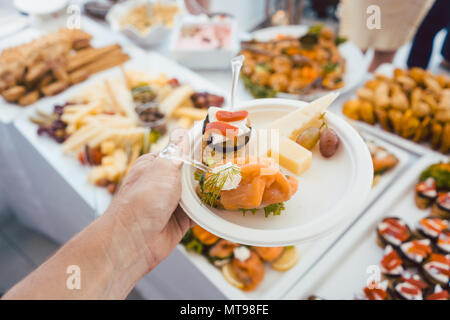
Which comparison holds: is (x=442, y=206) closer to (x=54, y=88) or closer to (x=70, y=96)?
(x=70, y=96)

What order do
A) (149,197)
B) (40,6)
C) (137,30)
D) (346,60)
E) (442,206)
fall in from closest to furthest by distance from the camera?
(149,197), (442,206), (346,60), (137,30), (40,6)

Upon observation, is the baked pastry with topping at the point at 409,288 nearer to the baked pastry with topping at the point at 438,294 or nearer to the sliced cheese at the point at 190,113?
the baked pastry with topping at the point at 438,294

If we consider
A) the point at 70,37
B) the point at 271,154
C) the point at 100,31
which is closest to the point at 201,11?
the point at 100,31

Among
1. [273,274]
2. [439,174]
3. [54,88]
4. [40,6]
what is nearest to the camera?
[273,274]

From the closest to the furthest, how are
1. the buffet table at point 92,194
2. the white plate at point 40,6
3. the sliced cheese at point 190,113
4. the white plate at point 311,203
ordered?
the white plate at point 311,203
the buffet table at point 92,194
the sliced cheese at point 190,113
the white plate at point 40,6

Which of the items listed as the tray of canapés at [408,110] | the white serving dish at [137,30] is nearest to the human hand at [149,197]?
the tray of canapés at [408,110]

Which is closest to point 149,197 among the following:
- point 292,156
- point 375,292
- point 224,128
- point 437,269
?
point 224,128

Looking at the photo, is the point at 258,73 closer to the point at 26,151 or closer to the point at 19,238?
the point at 26,151
